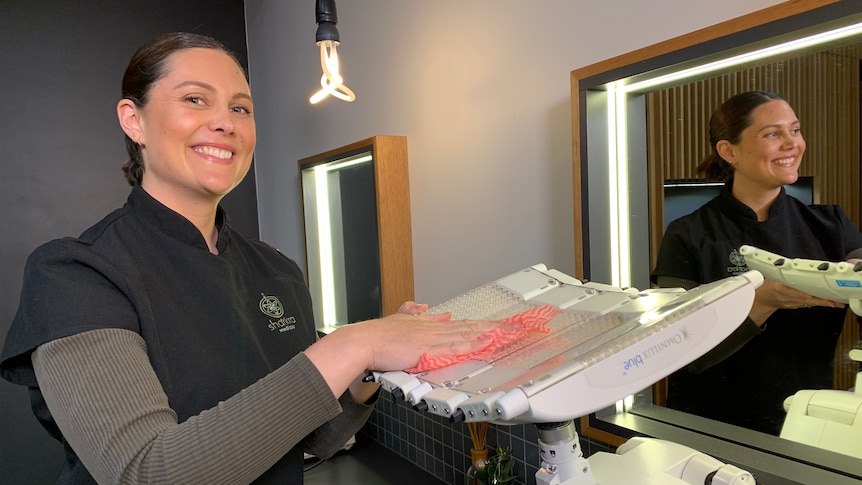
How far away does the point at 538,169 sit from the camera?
1375 mm

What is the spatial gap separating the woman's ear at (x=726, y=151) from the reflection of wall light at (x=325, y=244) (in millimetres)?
1502

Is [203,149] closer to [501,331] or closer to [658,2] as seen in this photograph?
[501,331]

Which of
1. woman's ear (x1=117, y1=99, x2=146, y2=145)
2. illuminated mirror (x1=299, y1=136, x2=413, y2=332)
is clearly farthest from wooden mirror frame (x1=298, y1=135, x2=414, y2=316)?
woman's ear (x1=117, y1=99, x2=146, y2=145)

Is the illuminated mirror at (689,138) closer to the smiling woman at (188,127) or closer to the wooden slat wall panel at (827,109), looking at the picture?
the wooden slat wall panel at (827,109)

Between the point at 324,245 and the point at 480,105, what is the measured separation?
41.0 inches

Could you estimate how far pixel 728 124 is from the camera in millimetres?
1000

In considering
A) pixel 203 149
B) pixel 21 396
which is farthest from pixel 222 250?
pixel 21 396

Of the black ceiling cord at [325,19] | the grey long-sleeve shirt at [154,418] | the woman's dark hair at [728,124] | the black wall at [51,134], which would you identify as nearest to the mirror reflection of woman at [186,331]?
the grey long-sleeve shirt at [154,418]

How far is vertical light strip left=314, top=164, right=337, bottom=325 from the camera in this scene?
229 centimetres

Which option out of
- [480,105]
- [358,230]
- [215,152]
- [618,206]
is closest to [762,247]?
[618,206]

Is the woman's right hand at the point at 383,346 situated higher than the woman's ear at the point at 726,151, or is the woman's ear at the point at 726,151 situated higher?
the woman's ear at the point at 726,151

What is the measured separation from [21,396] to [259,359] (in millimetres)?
1997

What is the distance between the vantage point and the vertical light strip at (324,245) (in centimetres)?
229

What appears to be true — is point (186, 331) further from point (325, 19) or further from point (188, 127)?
point (325, 19)
